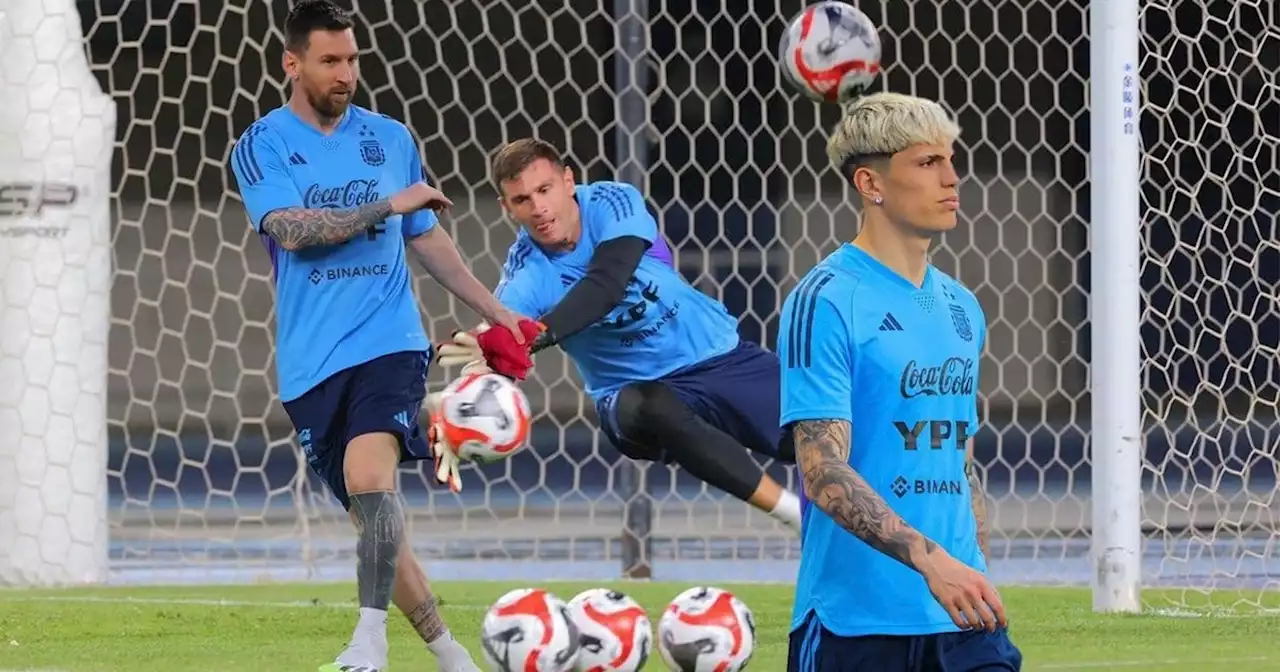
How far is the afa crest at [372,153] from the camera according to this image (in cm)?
598

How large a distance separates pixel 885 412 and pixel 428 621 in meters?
2.41

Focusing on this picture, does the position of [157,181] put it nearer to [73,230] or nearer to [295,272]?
[73,230]

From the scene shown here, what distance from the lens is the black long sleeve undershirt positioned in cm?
664

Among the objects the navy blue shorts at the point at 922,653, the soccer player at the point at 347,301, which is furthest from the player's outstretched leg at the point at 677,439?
the navy blue shorts at the point at 922,653

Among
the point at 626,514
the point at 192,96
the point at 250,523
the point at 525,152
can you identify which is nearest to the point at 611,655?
the point at 525,152

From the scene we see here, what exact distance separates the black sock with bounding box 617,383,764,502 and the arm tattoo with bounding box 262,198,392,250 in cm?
180

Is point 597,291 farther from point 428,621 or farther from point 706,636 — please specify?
point 706,636

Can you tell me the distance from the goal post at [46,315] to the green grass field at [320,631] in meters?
0.32

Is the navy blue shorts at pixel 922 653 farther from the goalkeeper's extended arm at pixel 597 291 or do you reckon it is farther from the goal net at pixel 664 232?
the goal net at pixel 664 232

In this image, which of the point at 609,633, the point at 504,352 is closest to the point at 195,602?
the point at 504,352

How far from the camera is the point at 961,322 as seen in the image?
382cm

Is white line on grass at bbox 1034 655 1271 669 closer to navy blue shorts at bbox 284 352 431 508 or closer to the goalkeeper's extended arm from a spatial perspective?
the goalkeeper's extended arm

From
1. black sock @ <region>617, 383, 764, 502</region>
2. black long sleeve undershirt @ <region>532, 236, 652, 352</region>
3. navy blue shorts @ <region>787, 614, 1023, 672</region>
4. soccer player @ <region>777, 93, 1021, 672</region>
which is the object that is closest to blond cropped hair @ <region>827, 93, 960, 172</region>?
soccer player @ <region>777, 93, 1021, 672</region>

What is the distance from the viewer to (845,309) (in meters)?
3.67
